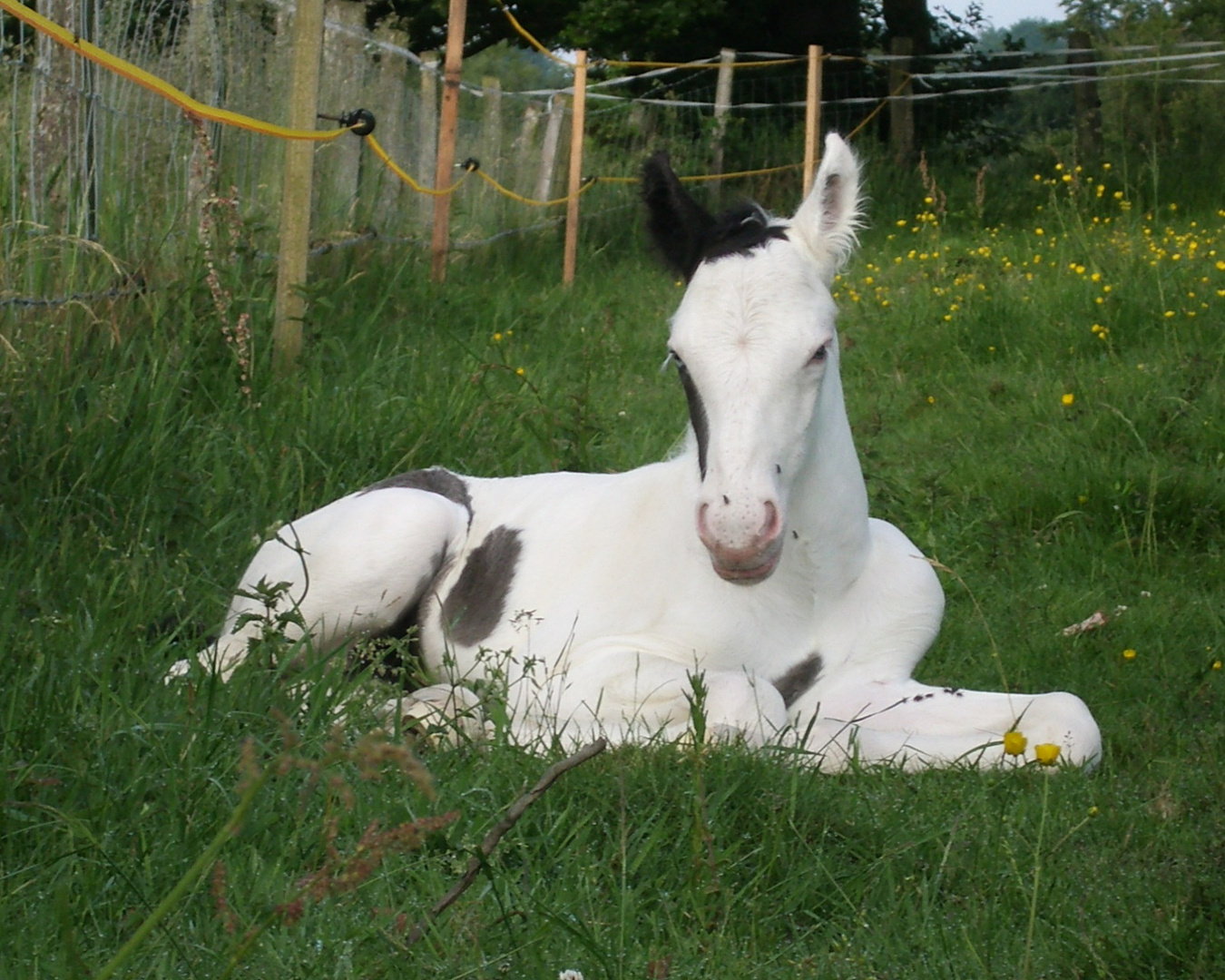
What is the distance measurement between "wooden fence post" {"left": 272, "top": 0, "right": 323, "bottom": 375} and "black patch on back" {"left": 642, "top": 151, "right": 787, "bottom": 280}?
259 cm

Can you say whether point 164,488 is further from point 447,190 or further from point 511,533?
point 447,190

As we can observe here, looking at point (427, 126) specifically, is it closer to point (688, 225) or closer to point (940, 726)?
point (688, 225)

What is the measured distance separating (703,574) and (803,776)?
35.6 inches

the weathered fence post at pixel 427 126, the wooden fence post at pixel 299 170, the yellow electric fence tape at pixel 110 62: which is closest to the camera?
the yellow electric fence tape at pixel 110 62

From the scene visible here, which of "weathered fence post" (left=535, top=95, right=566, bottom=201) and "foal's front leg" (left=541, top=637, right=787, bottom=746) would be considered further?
"weathered fence post" (left=535, top=95, right=566, bottom=201)

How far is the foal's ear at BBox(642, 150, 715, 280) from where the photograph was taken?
3.71 meters

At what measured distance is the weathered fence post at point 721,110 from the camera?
1429 cm

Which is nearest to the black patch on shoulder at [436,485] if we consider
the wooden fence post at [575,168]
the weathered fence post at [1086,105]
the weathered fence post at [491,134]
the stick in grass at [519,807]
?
the stick in grass at [519,807]

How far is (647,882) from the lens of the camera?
2494mm

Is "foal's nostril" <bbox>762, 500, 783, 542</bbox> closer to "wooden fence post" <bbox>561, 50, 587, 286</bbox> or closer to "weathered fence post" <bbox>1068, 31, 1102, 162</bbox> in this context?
"wooden fence post" <bbox>561, 50, 587, 286</bbox>

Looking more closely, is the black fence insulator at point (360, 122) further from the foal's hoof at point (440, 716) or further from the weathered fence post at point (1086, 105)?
the weathered fence post at point (1086, 105)

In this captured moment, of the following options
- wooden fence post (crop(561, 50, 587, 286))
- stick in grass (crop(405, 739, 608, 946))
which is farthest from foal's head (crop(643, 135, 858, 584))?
wooden fence post (crop(561, 50, 587, 286))

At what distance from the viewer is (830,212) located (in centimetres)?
370

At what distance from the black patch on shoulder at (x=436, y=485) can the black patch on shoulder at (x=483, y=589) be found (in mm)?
211
